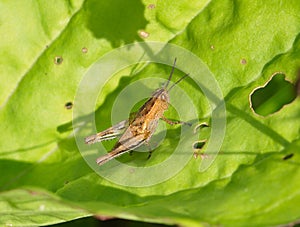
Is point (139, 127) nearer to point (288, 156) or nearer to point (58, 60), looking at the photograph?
point (58, 60)

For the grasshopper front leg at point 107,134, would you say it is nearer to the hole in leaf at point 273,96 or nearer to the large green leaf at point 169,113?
the large green leaf at point 169,113

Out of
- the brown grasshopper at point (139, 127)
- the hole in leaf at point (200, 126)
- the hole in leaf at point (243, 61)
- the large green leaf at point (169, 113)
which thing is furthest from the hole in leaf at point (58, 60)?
the hole in leaf at point (243, 61)

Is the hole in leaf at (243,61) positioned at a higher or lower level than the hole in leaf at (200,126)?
higher

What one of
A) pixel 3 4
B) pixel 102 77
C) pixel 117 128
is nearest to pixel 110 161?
pixel 117 128

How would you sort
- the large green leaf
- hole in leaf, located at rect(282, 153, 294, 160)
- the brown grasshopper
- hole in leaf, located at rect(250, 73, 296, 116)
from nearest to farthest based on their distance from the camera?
the large green leaf
hole in leaf, located at rect(282, 153, 294, 160)
hole in leaf, located at rect(250, 73, 296, 116)
the brown grasshopper

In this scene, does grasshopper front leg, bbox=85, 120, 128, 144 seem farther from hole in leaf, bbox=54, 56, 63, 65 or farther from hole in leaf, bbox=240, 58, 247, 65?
hole in leaf, bbox=240, 58, 247, 65

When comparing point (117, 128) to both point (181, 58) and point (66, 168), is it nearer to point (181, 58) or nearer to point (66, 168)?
point (66, 168)

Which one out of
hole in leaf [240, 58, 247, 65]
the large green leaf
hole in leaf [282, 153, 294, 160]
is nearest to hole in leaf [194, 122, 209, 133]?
the large green leaf
